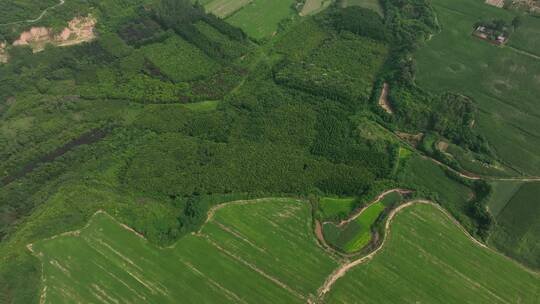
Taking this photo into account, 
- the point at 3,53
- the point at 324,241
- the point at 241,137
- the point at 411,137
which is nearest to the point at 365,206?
the point at 324,241

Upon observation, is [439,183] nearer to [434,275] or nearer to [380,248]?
[380,248]

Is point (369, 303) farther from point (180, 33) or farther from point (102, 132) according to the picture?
point (180, 33)

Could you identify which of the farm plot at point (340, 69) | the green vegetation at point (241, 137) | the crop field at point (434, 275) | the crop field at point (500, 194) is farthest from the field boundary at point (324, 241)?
the farm plot at point (340, 69)

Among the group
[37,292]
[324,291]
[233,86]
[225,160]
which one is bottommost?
[37,292]

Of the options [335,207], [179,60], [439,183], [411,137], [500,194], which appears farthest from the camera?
[179,60]

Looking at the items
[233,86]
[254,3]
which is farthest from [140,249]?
[254,3]
